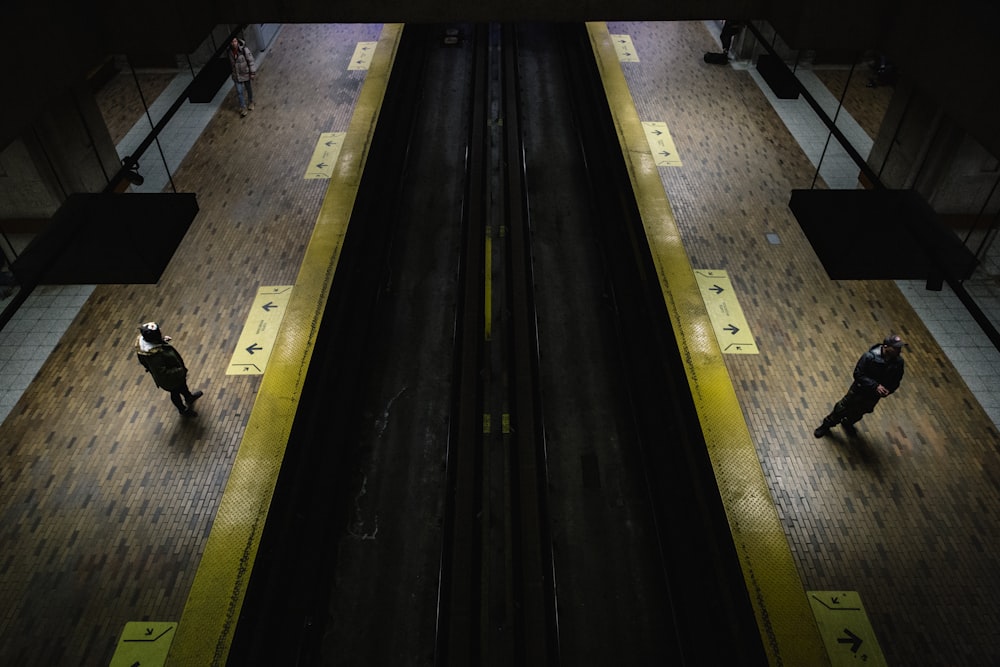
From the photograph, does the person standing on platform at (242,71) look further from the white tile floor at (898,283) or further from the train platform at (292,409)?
the train platform at (292,409)

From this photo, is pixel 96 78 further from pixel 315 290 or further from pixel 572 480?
pixel 572 480

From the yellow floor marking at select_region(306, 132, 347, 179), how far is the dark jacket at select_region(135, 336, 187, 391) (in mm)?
4948

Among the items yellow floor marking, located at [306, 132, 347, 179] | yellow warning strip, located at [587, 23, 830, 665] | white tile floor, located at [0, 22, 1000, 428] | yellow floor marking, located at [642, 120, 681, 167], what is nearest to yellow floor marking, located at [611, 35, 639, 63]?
yellow floor marking, located at [642, 120, 681, 167]

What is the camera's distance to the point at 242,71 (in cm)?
1171

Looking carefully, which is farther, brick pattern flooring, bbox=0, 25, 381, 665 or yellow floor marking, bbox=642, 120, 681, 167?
yellow floor marking, bbox=642, 120, 681, 167

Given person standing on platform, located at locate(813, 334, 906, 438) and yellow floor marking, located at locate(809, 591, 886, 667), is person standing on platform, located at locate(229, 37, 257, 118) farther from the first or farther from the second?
yellow floor marking, located at locate(809, 591, 886, 667)

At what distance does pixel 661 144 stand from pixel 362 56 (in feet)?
23.1

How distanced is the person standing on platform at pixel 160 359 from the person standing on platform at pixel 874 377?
22.2 ft

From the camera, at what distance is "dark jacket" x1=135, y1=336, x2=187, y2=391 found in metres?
6.41

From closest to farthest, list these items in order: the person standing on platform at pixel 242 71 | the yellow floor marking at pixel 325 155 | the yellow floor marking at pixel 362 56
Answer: the yellow floor marking at pixel 325 155
the person standing on platform at pixel 242 71
the yellow floor marking at pixel 362 56

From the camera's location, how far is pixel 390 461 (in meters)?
7.13

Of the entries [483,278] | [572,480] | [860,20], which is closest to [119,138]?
[483,278]

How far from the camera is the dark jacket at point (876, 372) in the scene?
6195 millimetres

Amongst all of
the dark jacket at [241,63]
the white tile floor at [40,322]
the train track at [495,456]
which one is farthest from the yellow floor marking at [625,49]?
the white tile floor at [40,322]
